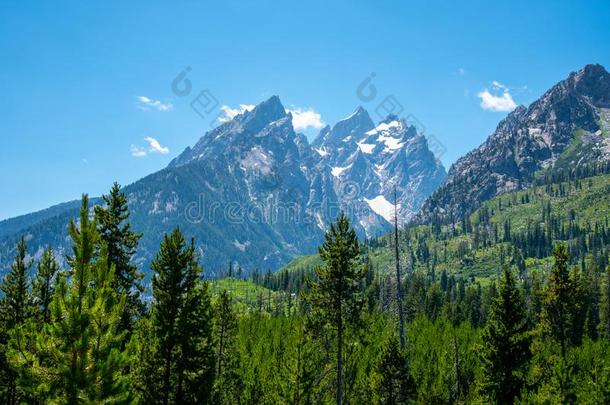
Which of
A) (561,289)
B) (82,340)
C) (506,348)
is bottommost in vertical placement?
(506,348)

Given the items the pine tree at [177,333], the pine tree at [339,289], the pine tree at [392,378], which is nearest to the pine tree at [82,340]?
the pine tree at [177,333]

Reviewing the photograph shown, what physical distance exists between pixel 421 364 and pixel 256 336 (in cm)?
3330

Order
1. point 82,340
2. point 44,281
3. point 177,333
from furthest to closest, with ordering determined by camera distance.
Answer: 1. point 44,281
2. point 177,333
3. point 82,340

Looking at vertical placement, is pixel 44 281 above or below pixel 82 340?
above

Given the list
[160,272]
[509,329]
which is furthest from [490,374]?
[160,272]

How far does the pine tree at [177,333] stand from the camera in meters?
30.0

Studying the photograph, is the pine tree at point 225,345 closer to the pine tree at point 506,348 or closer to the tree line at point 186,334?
the tree line at point 186,334

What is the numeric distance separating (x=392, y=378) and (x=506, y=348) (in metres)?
11.4

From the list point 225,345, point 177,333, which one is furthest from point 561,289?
point 177,333

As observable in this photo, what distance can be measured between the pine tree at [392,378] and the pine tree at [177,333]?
61.6 ft

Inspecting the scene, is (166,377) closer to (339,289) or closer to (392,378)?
(339,289)

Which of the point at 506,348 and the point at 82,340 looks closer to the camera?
the point at 82,340

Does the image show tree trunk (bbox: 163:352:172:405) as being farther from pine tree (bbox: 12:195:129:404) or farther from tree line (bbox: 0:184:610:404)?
pine tree (bbox: 12:195:129:404)

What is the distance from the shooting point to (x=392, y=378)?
44.5 metres
